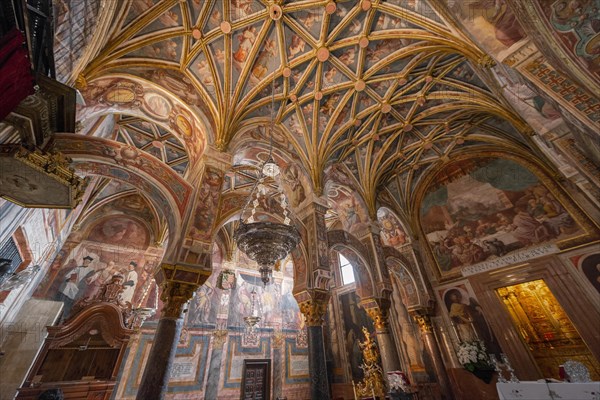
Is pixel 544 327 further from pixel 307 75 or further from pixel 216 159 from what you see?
pixel 216 159

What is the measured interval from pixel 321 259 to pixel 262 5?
Result: 23.1ft

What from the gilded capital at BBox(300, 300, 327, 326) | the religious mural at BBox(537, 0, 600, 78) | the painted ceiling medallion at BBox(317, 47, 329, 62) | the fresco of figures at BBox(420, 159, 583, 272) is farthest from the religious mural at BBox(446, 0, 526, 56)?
the fresco of figures at BBox(420, 159, 583, 272)

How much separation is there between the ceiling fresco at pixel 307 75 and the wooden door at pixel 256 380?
853 centimetres

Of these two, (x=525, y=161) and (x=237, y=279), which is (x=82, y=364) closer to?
(x=237, y=279)

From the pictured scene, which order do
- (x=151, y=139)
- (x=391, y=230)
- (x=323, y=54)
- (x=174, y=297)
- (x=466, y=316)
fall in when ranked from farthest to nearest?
(x=391, y=230) → (x=151, y=139) → (x=466, y=316) → (x=323, y=54) → (x=174, y=297)

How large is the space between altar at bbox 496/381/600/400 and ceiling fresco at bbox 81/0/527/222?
5.96 meters

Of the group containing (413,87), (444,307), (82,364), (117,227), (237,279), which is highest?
(413,87)

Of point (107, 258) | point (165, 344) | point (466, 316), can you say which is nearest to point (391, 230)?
point (466, 316)

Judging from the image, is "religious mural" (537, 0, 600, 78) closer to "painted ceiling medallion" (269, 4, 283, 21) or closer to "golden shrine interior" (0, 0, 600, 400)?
"golden shrine interior" (0, 0, 600, 400)

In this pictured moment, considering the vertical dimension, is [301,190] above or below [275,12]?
below

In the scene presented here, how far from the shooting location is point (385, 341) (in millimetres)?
7004

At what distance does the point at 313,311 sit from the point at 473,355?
5.88 m

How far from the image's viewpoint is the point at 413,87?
8.02m

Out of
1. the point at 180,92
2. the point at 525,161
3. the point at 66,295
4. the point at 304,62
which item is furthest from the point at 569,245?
the point at 66,295
